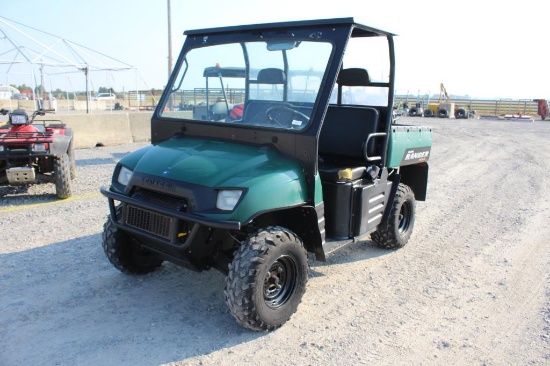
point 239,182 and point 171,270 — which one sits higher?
point 239,182

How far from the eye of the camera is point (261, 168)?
341cm

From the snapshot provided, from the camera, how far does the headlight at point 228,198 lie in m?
3.18

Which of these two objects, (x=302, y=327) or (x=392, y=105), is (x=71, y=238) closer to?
(x=302, y=327)

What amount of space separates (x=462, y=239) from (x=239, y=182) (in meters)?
3.49

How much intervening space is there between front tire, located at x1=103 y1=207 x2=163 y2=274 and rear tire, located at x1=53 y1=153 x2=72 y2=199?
311 centimetres

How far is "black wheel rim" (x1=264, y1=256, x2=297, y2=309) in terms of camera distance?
3.47 m

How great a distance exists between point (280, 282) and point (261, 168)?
892 millimetres

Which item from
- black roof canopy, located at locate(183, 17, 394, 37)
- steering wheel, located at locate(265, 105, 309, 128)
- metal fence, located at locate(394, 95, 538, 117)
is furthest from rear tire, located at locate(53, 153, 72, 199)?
metal fence, located at locate(394, 95, 538, 117)

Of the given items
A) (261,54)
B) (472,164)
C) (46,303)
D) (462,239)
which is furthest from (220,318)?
(472,164)

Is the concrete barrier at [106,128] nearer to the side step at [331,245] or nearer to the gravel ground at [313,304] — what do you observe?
the gravel ground at [313,304]

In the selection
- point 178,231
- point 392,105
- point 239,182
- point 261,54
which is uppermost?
point 261,54

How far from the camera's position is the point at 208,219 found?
10.2ft

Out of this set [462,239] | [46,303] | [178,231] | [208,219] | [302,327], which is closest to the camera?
[208,219]

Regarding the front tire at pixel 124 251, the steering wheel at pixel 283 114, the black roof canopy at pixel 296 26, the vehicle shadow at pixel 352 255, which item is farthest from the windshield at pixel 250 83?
the vehicle shadow at pixel 352 255
